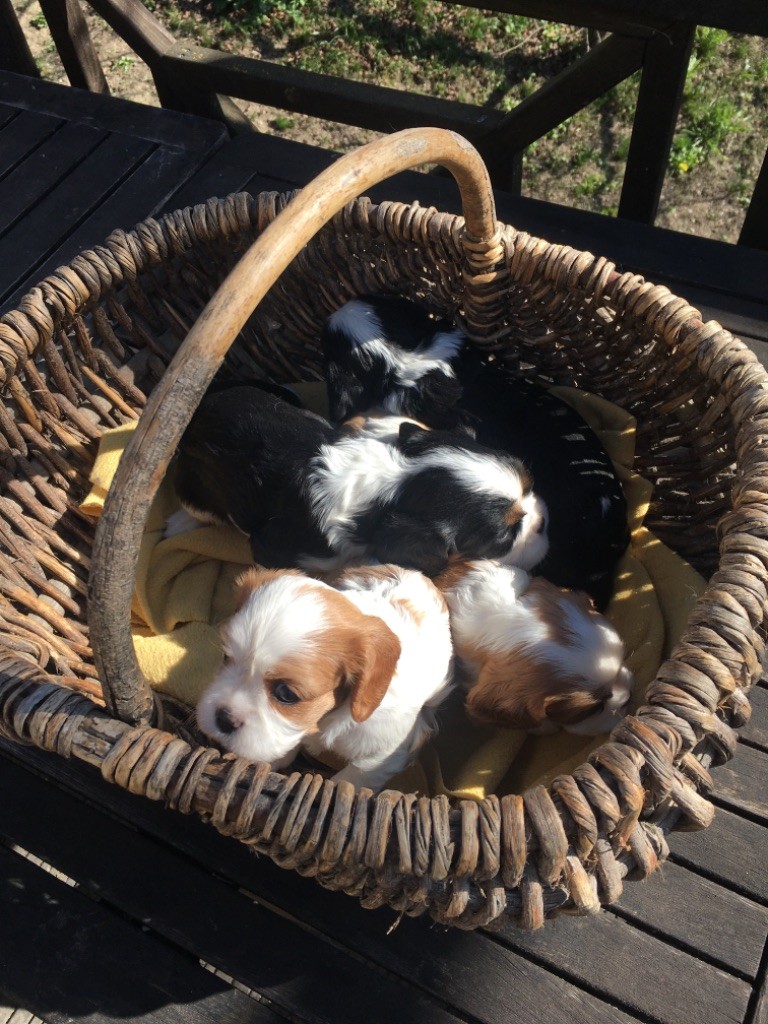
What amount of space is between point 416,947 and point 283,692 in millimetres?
690

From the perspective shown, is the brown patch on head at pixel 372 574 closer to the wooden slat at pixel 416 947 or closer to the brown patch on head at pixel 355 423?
the brown patch on head at pixel 355 423

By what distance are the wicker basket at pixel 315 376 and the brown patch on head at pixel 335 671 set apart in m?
0.26

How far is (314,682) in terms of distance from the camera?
1.91 m

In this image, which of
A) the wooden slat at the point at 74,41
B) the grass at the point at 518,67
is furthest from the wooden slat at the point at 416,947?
the grass at the point at 518,67

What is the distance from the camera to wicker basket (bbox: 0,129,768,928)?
1.47 metres

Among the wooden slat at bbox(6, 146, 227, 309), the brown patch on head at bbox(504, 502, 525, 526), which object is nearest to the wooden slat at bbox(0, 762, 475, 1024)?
the brown patch on head at bbox(504, 502, 525, 526)

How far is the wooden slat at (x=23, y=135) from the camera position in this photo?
3.85 meters

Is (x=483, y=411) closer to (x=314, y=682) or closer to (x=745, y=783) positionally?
(x=314, y=682)

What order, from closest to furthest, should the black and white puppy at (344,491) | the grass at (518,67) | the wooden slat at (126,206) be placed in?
the black and white puppy at (344,491) < the wooden slat at (126,206) < the grass at (518,67)

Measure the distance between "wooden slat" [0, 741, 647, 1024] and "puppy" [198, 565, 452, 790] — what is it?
0.91 feet

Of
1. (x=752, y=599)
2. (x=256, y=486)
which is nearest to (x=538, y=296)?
(x=256, y=486)

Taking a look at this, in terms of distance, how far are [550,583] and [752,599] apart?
847mm

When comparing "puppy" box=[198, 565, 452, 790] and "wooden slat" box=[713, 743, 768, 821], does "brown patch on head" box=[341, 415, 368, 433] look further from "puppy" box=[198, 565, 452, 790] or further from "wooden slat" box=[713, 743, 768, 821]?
"wooden slat" box=[713, 743, 768, 821]

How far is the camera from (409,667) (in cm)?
219
